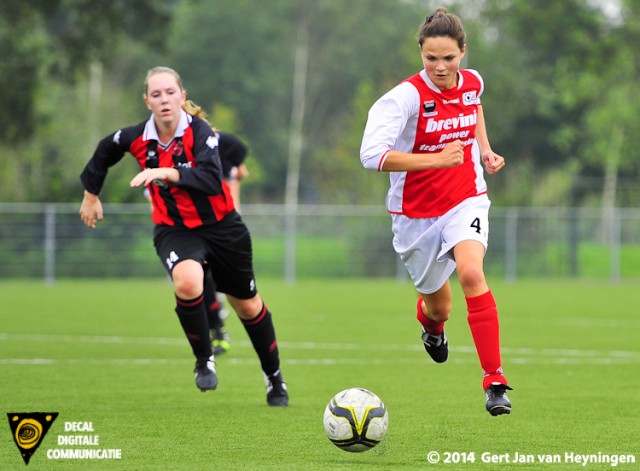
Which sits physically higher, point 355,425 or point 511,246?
point 355,425

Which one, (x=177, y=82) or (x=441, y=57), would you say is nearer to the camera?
(x=441, y=57)

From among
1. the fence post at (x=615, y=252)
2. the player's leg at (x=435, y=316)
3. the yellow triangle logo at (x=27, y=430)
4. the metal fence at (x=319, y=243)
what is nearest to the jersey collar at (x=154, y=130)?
the player's leg at (x=435, y=316)

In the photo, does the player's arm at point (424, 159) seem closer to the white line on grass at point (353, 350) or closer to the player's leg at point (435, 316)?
the player's leg at point (435, 316)

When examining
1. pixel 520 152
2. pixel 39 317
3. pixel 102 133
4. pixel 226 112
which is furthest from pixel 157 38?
pixel 520 152

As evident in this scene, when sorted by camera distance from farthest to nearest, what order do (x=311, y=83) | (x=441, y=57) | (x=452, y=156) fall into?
(x=311, y=83), (x=441, y=57), (x=452, y=156)

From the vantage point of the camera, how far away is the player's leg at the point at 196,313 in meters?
7.64

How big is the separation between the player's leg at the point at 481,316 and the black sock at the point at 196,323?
1782 millimetres

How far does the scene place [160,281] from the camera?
99.3 feet

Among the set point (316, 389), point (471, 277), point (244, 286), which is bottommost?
point (316, 389)

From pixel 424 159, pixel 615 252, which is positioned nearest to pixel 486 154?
pixel 424 159

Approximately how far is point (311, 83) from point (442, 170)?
66.5 meters

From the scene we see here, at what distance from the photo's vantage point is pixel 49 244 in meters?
29.6

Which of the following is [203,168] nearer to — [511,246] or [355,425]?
[355,425]

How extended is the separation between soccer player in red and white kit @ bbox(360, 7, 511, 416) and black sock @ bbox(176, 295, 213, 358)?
1357 mm
